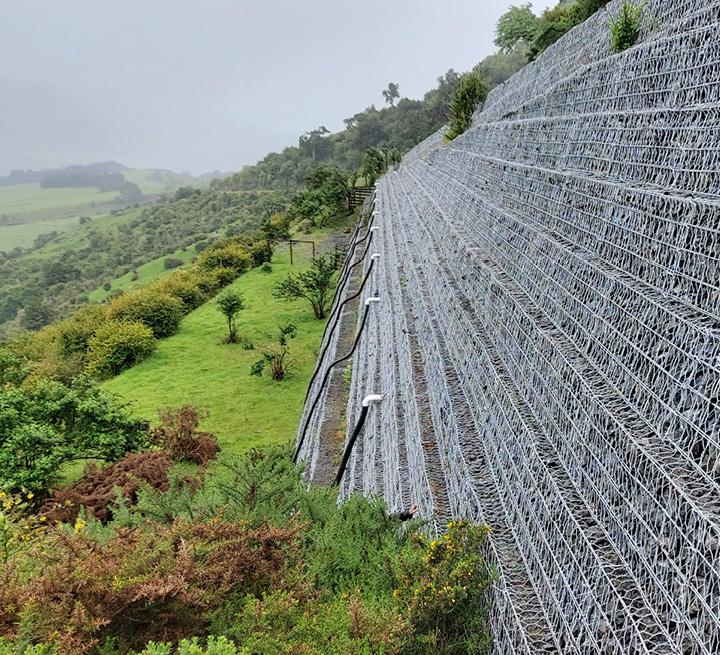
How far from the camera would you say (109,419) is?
20.9 ft

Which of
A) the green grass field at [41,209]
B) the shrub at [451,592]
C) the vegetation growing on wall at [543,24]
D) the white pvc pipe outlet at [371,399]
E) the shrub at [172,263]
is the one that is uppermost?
the green grass field at [41,209]

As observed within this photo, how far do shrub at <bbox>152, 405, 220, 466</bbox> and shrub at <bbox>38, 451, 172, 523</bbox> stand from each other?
0.42 m

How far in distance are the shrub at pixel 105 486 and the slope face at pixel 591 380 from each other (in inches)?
104

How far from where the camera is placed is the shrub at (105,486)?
193 inches

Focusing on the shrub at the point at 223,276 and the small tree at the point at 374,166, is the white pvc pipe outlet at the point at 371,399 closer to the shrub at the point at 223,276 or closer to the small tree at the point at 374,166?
the shrub at the point at 223,276

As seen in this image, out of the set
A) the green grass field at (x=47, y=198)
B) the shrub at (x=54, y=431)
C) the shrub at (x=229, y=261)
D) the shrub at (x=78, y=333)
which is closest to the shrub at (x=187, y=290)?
the shrub at (x=229, y=261)

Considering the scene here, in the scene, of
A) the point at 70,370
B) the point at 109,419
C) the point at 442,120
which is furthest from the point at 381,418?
the point at 442,120

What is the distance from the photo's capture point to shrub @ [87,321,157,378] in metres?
11.5

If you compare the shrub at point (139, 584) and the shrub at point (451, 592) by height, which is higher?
the shrub at point (139, 584)

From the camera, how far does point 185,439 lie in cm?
673

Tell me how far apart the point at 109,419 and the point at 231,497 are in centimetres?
465

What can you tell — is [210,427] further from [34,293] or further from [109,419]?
[34,293]

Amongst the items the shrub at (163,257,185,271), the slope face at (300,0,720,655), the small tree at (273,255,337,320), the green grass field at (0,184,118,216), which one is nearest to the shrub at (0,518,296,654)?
the slope face at (300,0,720,655)

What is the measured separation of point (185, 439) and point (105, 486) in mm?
1475
